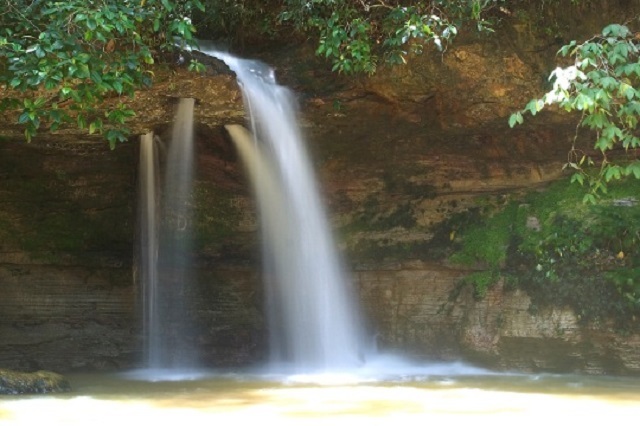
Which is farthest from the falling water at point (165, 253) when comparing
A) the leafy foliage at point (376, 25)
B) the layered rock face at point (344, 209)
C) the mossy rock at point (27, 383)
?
the mossy rock at point (27, 383)

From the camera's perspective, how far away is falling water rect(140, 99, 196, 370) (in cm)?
1169

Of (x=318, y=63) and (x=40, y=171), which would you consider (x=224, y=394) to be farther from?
(x=40, y=171)

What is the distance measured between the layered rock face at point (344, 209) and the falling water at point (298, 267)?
0.24 meters

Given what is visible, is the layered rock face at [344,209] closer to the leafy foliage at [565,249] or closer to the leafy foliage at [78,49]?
the leafy foliage at [565,249]

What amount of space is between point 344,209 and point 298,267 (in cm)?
105

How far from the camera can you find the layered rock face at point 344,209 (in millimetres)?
10367

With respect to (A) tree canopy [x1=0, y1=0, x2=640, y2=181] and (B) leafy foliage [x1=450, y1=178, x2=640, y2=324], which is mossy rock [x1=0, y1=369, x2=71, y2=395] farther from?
(B) leafy foliage [x1=450, y1=178, x2=640, y2=324]

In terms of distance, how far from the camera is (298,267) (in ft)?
38.1

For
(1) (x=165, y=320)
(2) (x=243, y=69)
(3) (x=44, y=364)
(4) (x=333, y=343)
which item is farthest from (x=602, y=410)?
(3) (x=44, y=364)

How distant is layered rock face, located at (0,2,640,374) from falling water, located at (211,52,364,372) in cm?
24

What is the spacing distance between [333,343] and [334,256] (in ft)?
3.81

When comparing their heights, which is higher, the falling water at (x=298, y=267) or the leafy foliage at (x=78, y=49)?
the leafy foliage at (x=78, y=49)

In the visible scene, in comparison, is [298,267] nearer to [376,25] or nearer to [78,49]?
[376,25]

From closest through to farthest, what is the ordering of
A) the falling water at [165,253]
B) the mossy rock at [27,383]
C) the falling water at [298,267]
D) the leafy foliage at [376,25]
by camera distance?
the mossy rock at [27,383] < the leafy foliage at [376,25] < the falling water at [298,267] < the falling water at [165,253]
